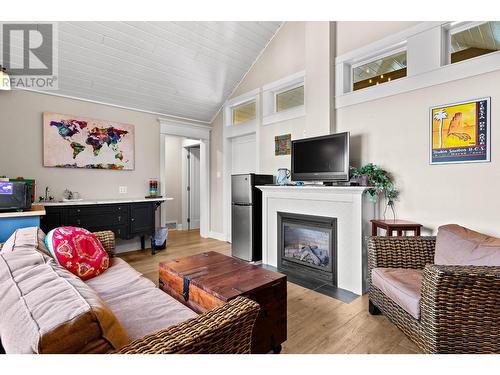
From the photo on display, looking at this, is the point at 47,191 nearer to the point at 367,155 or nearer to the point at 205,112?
the point at 205,112

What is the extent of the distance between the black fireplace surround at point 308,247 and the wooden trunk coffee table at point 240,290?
1.34 m

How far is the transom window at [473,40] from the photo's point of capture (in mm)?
2269

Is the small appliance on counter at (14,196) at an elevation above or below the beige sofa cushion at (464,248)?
above

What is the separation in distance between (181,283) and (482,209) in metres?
2.60

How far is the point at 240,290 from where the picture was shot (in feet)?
5.00

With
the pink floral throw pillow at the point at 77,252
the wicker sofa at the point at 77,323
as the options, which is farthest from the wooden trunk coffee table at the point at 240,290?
the pink floral throw pillow at the point at 77,252

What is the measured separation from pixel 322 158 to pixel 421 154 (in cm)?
100

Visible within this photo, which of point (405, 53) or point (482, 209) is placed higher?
point (405, 53)

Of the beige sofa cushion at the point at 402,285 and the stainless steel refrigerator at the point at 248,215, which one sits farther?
the stainless steel refrigerator at the point at 248,215

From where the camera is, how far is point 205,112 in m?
5.13

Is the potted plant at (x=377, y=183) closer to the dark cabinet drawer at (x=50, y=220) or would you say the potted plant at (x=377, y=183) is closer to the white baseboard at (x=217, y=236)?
the white baseboard at (x=217, y=236)

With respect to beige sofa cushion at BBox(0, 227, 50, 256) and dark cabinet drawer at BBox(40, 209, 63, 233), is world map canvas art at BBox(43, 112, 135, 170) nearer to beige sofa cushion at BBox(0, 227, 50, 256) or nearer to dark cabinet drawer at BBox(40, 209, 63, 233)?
dark cabinet drawer at BBox(40, 209, 63, 233)

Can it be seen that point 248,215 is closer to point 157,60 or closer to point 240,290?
point 240,290
